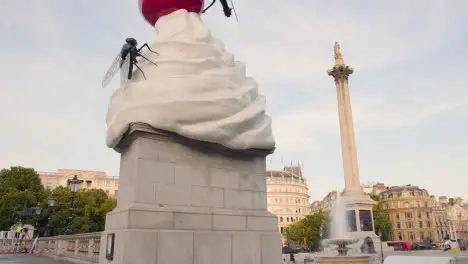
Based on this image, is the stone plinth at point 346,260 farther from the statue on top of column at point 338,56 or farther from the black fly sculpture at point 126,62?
the statue on top of column at point 338,56

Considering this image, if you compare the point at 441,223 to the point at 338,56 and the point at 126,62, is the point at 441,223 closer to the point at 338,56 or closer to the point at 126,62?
the point at 338,56

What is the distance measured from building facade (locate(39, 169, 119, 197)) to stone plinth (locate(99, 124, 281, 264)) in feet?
269

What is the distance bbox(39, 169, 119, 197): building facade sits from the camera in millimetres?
84812

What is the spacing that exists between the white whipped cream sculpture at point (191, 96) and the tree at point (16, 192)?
38612 mm

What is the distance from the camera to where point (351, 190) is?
3931cm

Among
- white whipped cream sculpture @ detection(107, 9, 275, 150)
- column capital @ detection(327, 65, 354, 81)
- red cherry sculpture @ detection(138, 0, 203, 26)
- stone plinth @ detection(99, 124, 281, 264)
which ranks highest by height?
column capital @ detection(327, 65, 354, 81)

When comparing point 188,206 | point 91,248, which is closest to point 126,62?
point 188,206

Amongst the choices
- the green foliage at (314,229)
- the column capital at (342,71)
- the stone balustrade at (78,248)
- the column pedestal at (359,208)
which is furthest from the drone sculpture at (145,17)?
the green foliage at (314,229)

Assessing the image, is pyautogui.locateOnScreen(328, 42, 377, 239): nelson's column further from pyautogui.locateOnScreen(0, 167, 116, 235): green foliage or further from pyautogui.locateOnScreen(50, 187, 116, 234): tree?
pyautogui.locateOnScreen(0, 167, 116, 235): green foliage

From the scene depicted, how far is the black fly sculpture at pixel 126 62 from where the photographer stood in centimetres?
761

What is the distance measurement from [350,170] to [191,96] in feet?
117

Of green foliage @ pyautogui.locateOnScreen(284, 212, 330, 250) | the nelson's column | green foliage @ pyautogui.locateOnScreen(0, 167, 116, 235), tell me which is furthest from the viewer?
green foliage @ pyautogui.locateOnScreen(284, 212, 330, 250)

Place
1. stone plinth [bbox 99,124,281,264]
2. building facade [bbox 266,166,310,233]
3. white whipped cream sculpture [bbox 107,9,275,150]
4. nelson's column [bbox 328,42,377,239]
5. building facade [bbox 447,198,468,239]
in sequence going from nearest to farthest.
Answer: stone plinth [bbox 99,124,281,264], white whipped cream sculpture [bbox 107,9,275,150], nelson's column [bbox 328,42,377,239], building facade [bbox 447,198,468,239], building facade [bbox 266,166,310,233]

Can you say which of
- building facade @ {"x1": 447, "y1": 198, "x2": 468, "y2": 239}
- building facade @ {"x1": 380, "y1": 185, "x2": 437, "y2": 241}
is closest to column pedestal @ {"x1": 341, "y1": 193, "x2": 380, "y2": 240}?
building facade @ {"x1": 380, "y1": 185, "x2": 437, "y2": 241}
